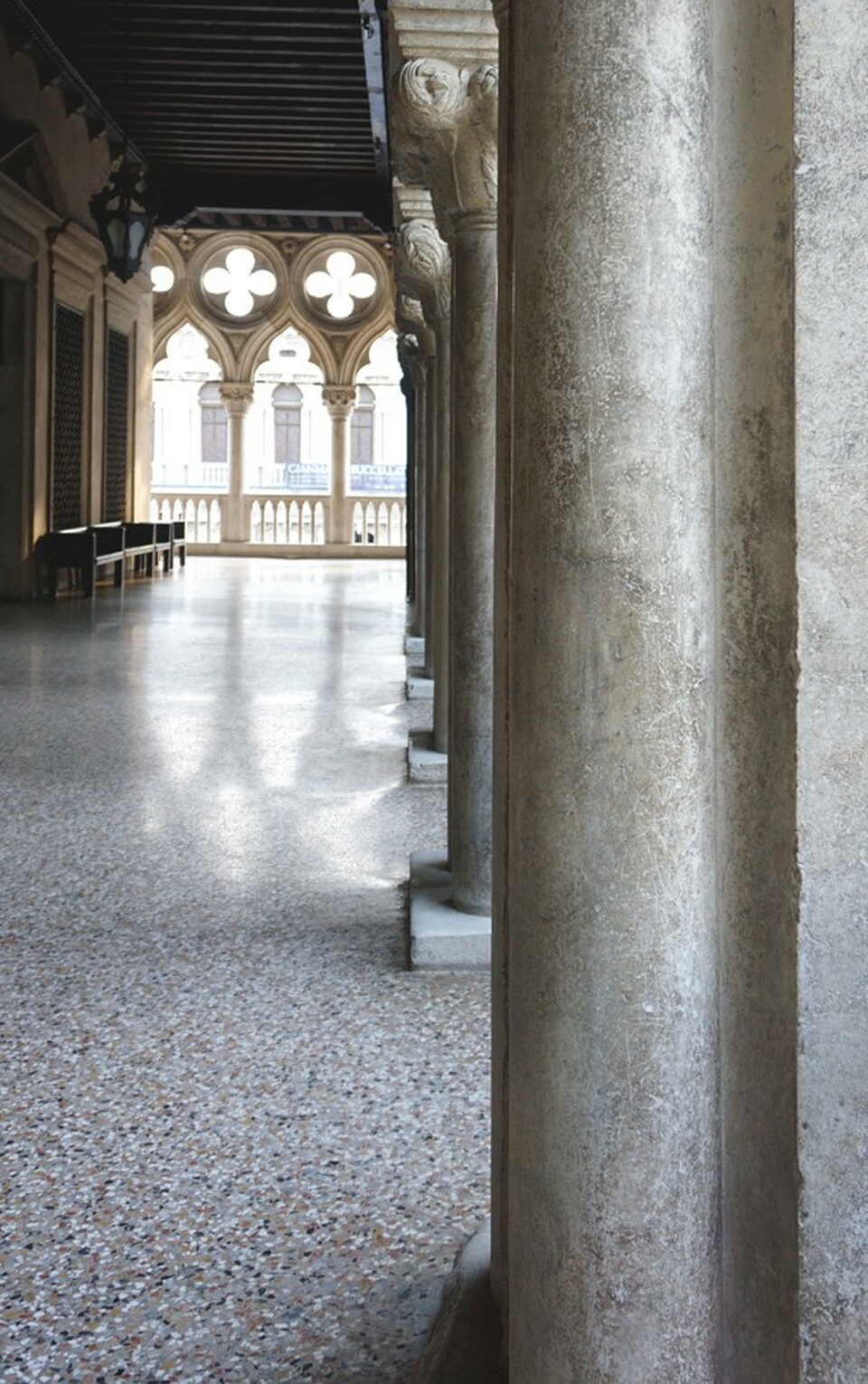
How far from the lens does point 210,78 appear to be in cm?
1304

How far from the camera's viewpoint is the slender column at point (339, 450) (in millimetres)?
23672

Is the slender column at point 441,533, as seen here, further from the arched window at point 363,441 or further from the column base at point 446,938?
the arched window at point 363,441

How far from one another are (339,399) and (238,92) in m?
10.2

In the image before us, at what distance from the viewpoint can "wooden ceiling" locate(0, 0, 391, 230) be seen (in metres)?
11.3

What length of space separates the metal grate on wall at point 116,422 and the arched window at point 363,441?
1687 cm

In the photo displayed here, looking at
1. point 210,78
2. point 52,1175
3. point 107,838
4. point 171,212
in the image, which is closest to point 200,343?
point 171,212

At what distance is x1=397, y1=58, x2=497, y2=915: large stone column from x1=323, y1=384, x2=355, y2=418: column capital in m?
20.3

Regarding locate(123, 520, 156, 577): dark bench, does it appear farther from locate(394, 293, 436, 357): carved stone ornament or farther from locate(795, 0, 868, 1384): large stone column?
locate(795, 0, 868, 1384): large stone column

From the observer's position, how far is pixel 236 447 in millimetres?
23859

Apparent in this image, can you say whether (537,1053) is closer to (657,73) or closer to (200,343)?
(657,73)

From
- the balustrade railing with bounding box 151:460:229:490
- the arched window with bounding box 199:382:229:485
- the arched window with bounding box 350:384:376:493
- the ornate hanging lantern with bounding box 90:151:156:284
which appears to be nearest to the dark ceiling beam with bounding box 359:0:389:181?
the ornate hanging lantern with bounding box 90:151:156:284

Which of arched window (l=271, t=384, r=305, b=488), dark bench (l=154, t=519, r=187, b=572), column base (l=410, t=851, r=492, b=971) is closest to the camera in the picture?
column base (l=410, t=851, r=492, b=971)

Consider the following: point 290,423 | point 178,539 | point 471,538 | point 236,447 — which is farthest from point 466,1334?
point 290,423

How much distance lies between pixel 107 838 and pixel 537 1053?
10.4 feet
